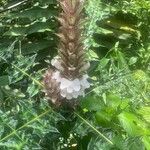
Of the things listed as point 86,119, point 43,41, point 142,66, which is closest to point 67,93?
point 86,119

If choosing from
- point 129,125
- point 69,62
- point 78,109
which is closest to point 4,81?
point 78,109

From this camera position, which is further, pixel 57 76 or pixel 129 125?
pixel 57 76

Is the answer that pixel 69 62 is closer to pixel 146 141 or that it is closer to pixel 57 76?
pixel 57 76

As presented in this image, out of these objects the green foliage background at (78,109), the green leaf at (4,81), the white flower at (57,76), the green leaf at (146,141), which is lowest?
the green leaf at (4,81)

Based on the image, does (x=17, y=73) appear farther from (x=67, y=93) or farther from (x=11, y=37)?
(x=11, y=37)

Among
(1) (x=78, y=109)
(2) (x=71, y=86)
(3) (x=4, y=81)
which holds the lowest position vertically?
(3) (x=4, y=81)

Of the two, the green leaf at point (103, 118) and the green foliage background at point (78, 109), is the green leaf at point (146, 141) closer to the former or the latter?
the green foliage background at point (78, 109)

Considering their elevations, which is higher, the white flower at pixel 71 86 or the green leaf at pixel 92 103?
the white flower at pixel 71 86

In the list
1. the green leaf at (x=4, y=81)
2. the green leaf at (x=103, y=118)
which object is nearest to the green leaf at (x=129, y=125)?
the green leaf at (x=103, y=118)

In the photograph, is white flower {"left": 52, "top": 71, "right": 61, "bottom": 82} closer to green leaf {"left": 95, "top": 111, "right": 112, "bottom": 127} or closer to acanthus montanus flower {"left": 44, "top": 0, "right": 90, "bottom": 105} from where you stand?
acanthus montanus flower {"left": 44, "top": 0, "right": 90, "bottom": 105}
